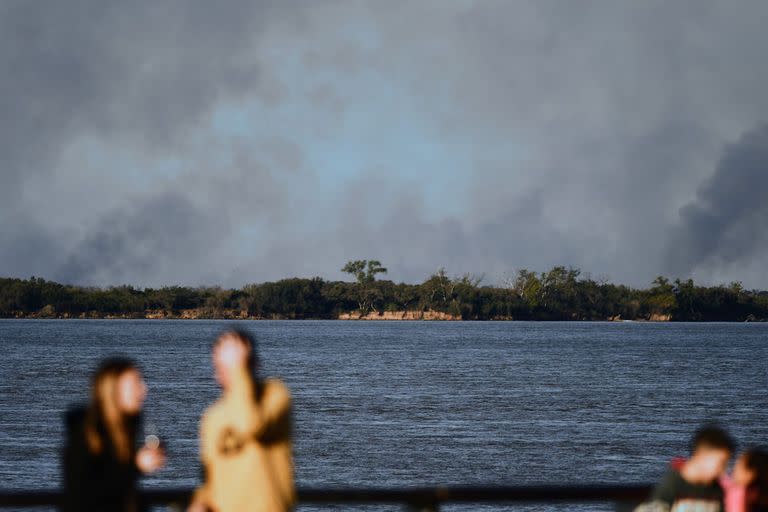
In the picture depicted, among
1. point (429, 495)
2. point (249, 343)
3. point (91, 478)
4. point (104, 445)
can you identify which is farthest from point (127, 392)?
point (429, 495)

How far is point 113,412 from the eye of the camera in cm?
451

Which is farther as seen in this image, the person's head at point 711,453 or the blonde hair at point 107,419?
the person's head at point 711,453

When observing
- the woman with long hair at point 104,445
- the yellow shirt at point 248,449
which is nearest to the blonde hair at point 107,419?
the woman with long hair at point 104,445

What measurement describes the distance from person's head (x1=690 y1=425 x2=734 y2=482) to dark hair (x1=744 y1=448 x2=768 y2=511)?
20cm

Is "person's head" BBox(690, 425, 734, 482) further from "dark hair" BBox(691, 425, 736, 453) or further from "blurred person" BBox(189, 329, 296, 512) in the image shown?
"blurred person" BBox(189, 329, 296, 512)

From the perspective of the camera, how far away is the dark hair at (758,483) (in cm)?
580

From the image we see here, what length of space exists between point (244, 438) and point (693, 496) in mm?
2564

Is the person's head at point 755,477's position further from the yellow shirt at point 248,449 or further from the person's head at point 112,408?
the person's head at point 112,408

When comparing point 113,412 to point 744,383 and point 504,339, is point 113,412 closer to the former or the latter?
point 744,383

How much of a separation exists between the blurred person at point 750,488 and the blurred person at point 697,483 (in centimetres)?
7

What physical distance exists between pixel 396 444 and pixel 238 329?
3288 cm

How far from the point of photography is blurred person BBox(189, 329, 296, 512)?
472 centimetres

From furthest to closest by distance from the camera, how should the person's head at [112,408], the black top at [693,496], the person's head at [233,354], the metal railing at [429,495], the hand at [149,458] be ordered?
the black top at [693,496]
the metal railing at [429,495]
the hand at [149,458]
the person's head at [233,354]
the person's head at [112,408]

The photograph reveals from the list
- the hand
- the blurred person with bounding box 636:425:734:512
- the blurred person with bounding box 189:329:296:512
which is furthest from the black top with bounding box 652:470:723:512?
the hand
